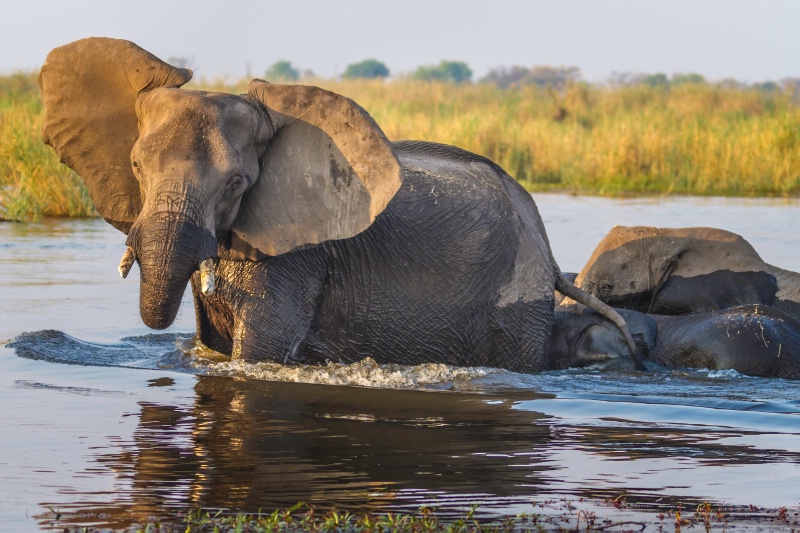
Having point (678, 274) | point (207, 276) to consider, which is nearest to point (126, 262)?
point (207, 276)

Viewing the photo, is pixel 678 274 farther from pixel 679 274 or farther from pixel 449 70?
pixel 449 70

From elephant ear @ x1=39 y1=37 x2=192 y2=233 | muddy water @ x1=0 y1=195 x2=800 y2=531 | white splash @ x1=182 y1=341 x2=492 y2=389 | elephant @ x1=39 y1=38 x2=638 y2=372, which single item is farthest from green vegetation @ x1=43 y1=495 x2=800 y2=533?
elephant ear @ x1=39 y1=37 x2=192 y2=233

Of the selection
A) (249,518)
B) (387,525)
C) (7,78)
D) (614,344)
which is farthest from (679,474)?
(7,78)

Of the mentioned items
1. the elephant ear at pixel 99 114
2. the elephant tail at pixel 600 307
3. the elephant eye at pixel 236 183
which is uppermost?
the elephant ear at pixel 99 114

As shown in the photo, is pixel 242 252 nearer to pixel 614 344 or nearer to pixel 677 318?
pixel 614 344

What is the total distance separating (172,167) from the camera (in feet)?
20.7

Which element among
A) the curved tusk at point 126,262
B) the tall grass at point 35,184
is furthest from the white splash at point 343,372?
the tall grass at point 35,184

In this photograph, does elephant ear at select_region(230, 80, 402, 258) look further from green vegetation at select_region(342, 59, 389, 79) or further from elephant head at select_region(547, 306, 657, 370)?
green vegetation at select_region(342, 59, 389, 79)

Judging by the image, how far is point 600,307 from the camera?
8523mm

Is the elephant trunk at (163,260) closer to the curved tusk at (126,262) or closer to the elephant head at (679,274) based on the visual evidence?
the curved tusk at (126,262)

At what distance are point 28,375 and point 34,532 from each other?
3.00 meters

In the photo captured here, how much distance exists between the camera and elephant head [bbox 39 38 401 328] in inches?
265

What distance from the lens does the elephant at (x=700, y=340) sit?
8195 millimetres

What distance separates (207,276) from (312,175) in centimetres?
97
